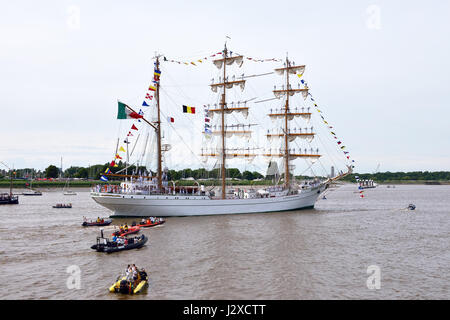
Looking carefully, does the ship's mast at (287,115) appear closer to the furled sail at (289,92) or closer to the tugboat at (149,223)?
the furled sail at (289,92)

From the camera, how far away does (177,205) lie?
2099 inches

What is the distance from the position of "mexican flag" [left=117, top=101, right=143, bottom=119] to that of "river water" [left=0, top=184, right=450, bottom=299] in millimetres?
15968

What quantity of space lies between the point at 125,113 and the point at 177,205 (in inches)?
617

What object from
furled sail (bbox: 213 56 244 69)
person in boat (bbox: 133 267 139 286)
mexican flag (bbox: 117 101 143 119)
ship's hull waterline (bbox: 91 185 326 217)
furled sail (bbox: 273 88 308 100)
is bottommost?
person in boat (bbox: 133 267 139 286)

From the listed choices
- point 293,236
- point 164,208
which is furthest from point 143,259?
point 164,208

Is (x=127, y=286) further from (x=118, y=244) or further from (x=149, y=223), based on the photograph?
(x=149, y=223)

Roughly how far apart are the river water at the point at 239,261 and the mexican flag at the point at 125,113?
1597 centimetres

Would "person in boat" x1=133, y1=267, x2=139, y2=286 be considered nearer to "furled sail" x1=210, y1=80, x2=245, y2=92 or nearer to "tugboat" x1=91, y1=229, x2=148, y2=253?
"tugboat" x1=91, y1=229, x2=148, y2=253

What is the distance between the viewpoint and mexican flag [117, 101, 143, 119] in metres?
49.1

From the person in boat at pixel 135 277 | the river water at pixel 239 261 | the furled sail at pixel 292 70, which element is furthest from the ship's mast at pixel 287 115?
the person in boat at pixel 135 277

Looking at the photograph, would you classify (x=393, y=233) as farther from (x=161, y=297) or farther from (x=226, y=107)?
(x=226, y=107)

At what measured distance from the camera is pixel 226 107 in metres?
66.0

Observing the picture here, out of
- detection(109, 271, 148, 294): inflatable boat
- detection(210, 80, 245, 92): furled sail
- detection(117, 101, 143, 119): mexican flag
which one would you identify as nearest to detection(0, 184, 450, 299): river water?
detection(109, 271, 148, 294): inflatable boat

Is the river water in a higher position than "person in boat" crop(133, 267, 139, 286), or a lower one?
lower
